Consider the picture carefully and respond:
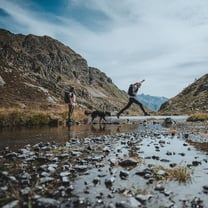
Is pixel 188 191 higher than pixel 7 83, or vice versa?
pixel 7 83

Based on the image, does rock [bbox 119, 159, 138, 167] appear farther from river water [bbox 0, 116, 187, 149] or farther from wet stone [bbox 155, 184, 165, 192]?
river water [bbox 0, 116, 187, 149]

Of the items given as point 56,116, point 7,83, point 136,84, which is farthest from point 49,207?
point 7,83

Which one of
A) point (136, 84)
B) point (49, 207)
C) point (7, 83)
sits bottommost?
point (49, 207)

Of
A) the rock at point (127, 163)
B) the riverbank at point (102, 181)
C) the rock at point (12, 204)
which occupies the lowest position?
the rock at point (12, 204)

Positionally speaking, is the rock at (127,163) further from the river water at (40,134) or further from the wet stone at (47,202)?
the river water at (40,134)

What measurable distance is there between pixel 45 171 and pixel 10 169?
1203mm

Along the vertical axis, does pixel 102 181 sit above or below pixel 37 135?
below

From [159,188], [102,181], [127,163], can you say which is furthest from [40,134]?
[159,188]

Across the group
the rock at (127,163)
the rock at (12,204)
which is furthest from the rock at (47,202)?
the rock at (127,163)

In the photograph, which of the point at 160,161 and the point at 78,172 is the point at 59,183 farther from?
the point at 160,161

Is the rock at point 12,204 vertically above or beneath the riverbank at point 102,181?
beneath

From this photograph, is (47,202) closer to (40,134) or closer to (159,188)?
(159,188)

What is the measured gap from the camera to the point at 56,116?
3538 centimetres

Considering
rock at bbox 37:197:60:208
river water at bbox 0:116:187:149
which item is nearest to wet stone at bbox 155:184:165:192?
rock at bbox 37:197:60:208
